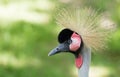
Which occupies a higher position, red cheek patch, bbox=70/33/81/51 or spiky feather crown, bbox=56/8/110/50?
spiky feather crown, bbox=56/8/110/50

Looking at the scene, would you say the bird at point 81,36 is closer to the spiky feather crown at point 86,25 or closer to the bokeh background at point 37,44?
the spiky feather crown at point 86,25

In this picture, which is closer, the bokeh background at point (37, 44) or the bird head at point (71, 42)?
the bird head at point (71, 42)

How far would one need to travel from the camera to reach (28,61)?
3373 millimetres

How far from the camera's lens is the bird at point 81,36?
1.98 meters

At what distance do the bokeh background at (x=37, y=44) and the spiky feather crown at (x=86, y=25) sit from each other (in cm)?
89

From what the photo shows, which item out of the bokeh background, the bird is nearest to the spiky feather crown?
the bird

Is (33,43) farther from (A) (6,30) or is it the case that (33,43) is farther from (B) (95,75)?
(B) (95,75)

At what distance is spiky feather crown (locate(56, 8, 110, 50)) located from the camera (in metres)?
2.01

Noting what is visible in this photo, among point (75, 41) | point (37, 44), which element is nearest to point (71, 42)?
point (75, 41)

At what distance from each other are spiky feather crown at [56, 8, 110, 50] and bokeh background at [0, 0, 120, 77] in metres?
0.89

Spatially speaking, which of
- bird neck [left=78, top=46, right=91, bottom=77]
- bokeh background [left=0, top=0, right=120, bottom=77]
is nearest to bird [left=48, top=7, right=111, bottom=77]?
bird neck [left=78, top=46, right=91, bottom=77]

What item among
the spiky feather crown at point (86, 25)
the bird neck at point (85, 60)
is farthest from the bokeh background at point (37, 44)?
the bird neck at point (85, 60)

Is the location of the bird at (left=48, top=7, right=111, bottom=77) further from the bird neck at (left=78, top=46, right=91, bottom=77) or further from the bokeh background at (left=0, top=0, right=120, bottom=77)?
the bokeh background at (left=0, top=0, right=120, bottom=77)

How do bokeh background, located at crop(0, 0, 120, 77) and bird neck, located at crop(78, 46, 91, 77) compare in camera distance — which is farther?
bokeh background, located at crop(0, 0, 120, 77)
